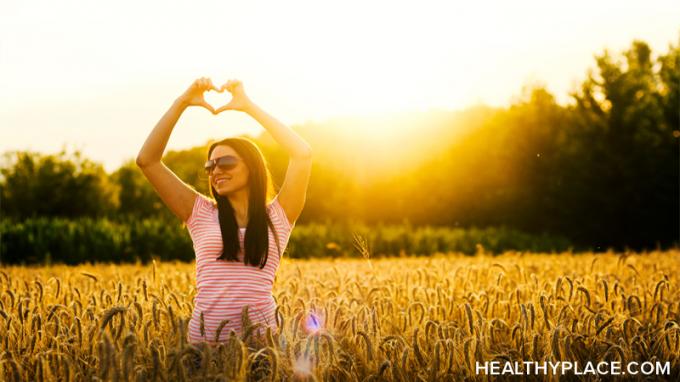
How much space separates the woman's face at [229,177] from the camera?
16.1 feet

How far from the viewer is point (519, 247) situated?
29.2 metres

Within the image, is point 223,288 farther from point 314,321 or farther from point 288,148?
point 288,148

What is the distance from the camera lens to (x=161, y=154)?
16.5ft

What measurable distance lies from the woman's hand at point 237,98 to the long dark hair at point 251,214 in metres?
0.24

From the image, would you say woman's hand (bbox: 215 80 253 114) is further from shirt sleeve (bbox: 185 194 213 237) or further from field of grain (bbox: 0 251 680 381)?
field of grain (bbox: 0 251 680 381)

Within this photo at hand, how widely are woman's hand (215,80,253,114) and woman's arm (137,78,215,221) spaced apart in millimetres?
153

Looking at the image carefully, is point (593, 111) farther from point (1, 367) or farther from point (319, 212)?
point (1, 367)

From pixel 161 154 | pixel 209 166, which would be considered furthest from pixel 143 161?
pixel 209 166

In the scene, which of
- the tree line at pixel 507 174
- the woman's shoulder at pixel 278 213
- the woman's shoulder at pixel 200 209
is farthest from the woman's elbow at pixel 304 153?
the tree line at pixel 507 174

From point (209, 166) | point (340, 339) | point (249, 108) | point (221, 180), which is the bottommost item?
point (340, 339)

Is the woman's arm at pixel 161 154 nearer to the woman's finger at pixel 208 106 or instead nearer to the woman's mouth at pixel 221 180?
the woman's finger at pixel 208 106

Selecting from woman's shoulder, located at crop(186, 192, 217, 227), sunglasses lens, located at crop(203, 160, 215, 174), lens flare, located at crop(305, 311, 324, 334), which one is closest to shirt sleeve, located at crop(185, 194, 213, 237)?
woman's shoulder, located at crop(186, 192, 217, 227)

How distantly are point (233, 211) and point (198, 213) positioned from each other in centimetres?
27

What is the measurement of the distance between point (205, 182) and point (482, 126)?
4099cm
